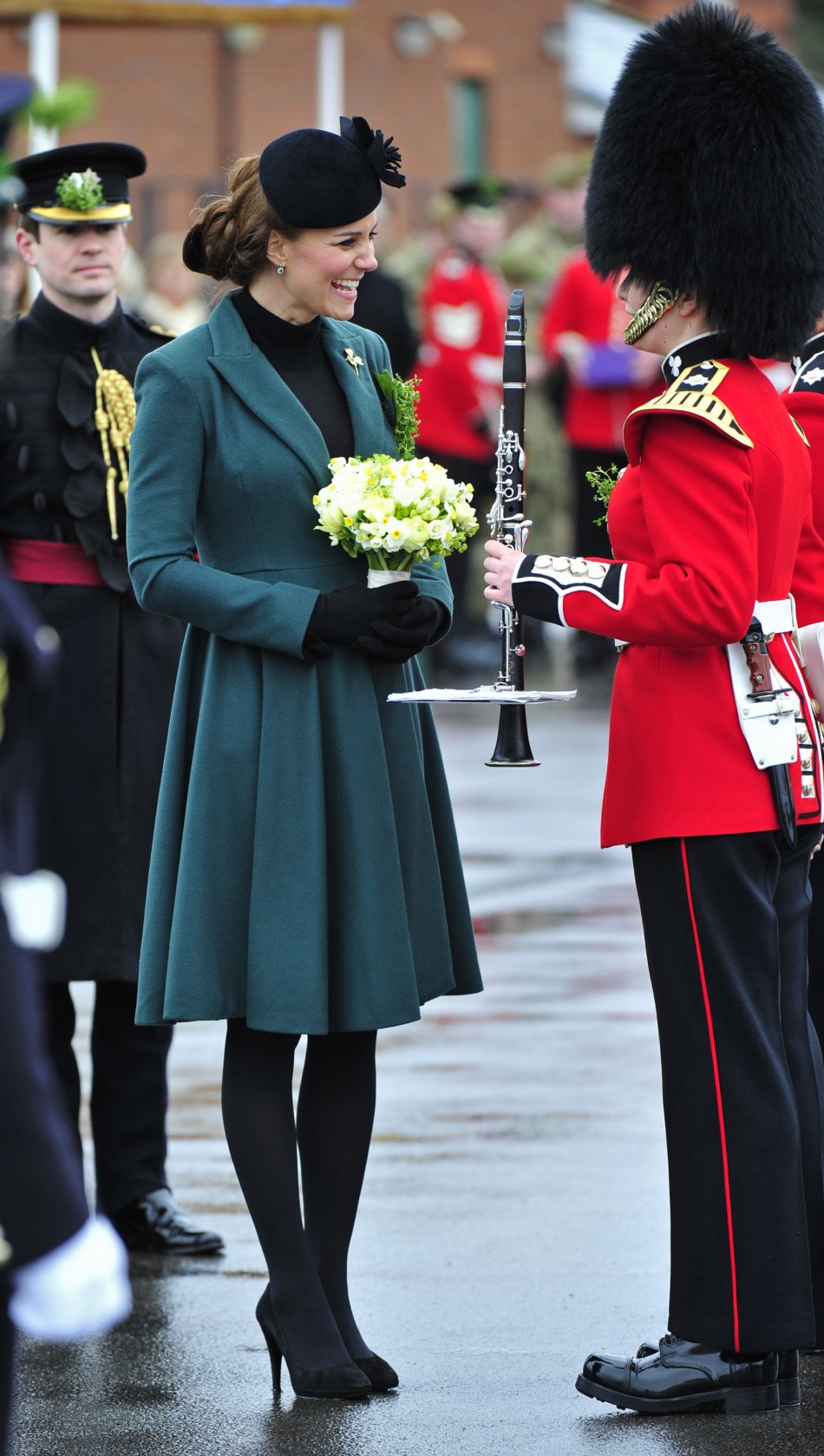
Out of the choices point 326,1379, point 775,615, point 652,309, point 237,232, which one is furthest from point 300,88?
point 326,1379

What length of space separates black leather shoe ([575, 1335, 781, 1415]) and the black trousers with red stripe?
2.3 inches

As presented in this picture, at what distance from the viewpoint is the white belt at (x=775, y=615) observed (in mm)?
4219

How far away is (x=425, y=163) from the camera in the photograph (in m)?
30.9

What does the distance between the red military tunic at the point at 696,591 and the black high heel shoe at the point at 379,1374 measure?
0.98m

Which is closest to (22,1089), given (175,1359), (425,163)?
(175,1359)

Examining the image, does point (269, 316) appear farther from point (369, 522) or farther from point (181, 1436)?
point (181, 1436)

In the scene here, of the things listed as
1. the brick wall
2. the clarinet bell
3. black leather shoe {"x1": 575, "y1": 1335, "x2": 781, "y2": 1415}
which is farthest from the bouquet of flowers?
the brick wall

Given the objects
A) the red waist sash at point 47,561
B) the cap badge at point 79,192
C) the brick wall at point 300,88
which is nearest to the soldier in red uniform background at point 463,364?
the cap badge at point 79,192

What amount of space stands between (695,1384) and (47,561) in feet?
7.13

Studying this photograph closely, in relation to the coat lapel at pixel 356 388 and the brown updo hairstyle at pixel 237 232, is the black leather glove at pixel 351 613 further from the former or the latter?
the brown updo hairstyle at pixel 237 232

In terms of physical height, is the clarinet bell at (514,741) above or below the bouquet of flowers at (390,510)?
below

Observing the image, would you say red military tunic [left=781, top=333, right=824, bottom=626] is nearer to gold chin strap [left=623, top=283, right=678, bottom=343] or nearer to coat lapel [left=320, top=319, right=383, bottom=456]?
gold chin strap [left=623, top=283, right=678, bottom=343]

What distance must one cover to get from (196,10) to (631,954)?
12.1 meters

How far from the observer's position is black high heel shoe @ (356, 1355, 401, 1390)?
4.36m
